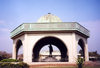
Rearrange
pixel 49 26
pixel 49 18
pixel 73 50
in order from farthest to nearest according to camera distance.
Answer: pixel 49 18 → pixel 49 26 → pixel 73 50

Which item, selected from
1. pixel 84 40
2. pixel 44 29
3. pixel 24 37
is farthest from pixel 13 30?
pixel 84 40

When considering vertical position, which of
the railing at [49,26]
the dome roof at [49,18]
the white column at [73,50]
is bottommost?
the white column at [73,50]

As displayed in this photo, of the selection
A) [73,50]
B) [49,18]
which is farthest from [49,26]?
[73,50]

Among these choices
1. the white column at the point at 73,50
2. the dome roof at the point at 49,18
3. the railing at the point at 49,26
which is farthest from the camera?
the dome roof at the point at 49,18

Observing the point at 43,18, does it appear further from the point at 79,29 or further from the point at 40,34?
the point at 79,29

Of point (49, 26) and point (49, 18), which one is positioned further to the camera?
point (49, 18)

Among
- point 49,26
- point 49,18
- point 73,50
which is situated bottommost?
point 73,50

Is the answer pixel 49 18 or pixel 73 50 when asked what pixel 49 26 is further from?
pixel 73 50

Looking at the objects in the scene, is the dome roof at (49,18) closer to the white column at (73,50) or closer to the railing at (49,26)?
the railing at (49,26)

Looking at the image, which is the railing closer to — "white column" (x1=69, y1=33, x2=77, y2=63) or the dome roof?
"white column" (x1=69, y1=33, x2=77, y2=63)

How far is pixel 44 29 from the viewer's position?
24234 millimetres

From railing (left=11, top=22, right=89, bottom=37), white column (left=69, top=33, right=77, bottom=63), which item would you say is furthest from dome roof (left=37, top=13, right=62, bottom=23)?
white column (left=69, top=33, right=77, bottom=63)

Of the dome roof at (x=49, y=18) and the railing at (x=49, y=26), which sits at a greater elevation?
the dome roof at (x=49, y=18)

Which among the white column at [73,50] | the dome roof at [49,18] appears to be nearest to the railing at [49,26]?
the white column at [73,50]
